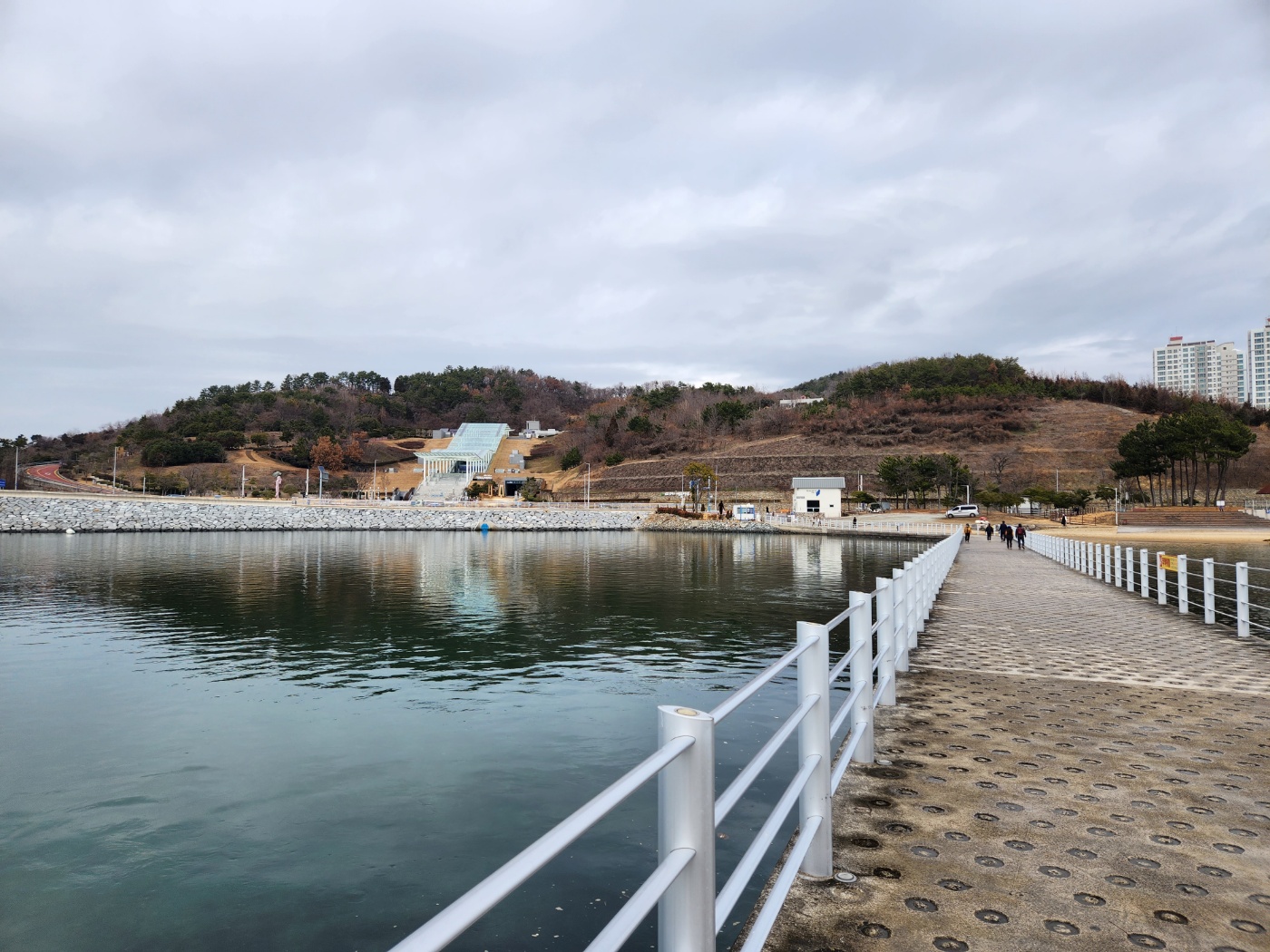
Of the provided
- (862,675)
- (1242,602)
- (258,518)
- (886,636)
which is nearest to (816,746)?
(862,675)

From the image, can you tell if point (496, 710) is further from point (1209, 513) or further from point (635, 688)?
point (1209, 513)

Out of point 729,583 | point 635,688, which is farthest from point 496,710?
point 729,583

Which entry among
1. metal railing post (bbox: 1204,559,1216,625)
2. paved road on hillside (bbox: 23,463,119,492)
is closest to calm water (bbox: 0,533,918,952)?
metal railing post (bbox: 1204,559,1216,625)

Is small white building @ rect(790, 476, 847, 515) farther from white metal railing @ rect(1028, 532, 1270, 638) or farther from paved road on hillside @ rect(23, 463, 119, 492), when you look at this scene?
paved road on hillside @ rect(23, 463, 119, 492)

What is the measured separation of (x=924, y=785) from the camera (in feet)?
17.3

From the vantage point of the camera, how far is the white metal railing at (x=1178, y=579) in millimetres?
12203

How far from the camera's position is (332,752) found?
28.8 feet

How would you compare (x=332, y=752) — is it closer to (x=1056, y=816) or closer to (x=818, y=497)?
(x=1056, y=816)

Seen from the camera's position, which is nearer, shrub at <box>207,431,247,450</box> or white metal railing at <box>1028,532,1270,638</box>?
white metal railing at <box>1028,532,1270,638</box>

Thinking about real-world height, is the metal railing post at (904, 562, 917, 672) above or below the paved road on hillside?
below

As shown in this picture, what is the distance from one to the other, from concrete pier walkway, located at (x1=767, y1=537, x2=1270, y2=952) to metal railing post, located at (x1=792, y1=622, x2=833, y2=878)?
0.13 m

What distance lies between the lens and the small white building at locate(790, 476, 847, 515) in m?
78.0

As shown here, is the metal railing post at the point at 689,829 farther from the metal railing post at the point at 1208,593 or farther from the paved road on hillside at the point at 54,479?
the paved road on hillside at the point at 54,479

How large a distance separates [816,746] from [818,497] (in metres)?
76.8
